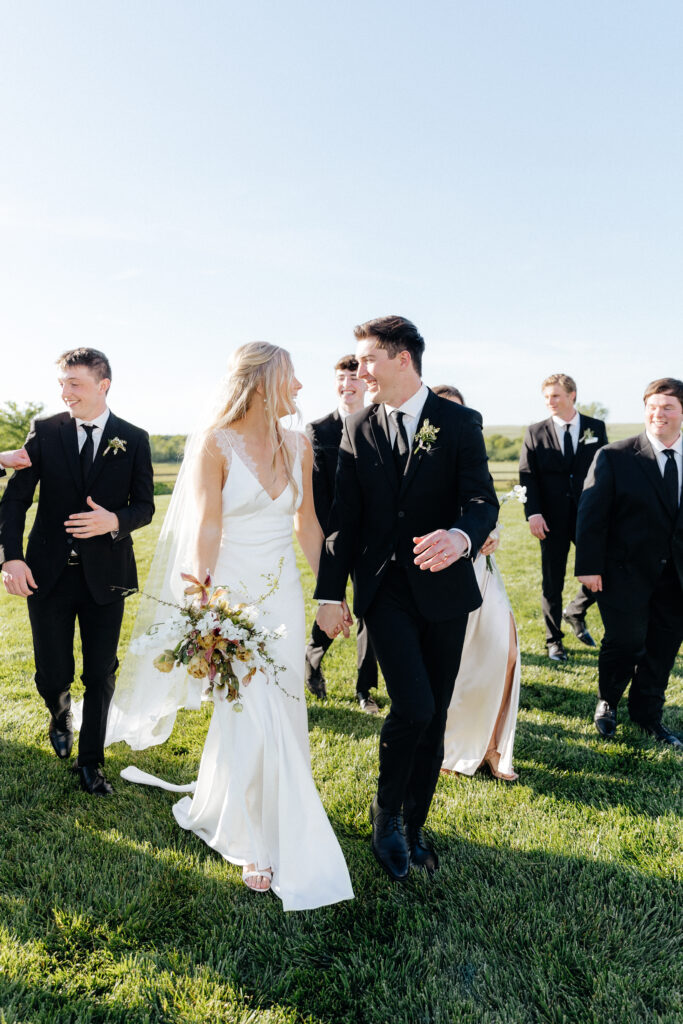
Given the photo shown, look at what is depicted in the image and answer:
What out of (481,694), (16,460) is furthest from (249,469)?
(481,694)

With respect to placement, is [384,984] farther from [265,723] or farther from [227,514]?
[227,514]

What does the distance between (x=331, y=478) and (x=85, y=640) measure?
8.56ft

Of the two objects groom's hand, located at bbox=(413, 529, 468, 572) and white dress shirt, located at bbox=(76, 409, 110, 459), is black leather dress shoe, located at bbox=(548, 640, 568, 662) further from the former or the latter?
white dress shirt, located at bbox=(76, 409, 110, 459)

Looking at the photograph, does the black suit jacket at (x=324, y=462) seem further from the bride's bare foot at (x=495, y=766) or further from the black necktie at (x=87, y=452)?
the bride's bare foot at (x=495, y=766)

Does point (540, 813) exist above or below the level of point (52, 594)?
below

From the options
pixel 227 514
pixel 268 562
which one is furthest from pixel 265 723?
pixel 227 514

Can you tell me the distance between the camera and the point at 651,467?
208 inches

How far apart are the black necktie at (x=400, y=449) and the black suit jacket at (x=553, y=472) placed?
13.8 ft

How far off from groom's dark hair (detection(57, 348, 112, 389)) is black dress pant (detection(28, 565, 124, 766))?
1323 mm

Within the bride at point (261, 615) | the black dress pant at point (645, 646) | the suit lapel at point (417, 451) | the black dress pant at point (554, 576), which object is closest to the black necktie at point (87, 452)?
the bride at point (261, 615)

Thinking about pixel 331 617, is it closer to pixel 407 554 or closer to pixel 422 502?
pixel 407 554

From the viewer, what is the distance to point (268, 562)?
3.95 meters

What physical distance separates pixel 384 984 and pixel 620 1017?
0.96m

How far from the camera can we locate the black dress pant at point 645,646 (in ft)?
17.7
